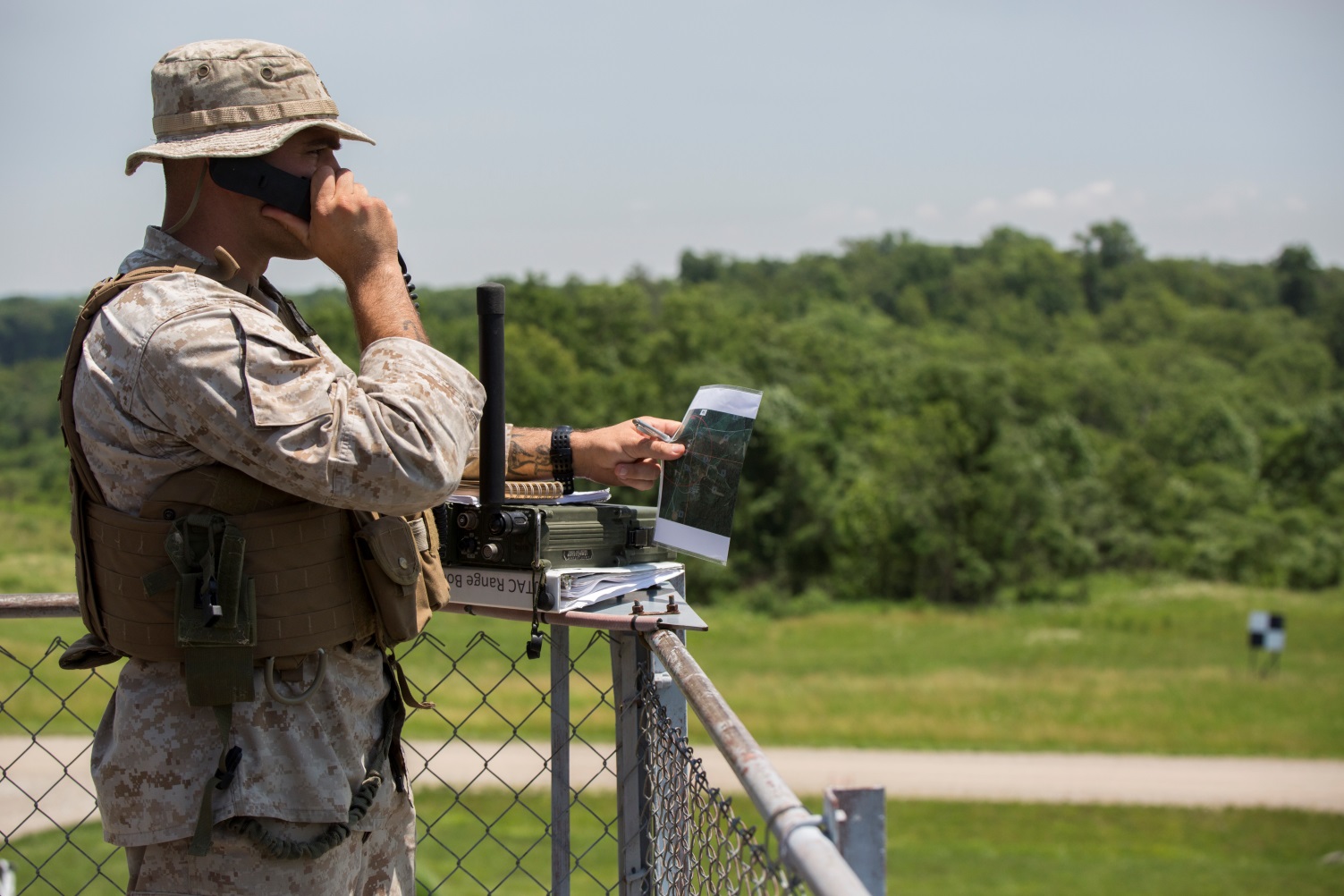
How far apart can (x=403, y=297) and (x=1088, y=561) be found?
51.8 metres

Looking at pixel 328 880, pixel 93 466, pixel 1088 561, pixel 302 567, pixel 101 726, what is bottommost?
pixel 1088 561

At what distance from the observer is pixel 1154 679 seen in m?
29.7

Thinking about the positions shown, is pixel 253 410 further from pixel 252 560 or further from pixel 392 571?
pixel 392 571

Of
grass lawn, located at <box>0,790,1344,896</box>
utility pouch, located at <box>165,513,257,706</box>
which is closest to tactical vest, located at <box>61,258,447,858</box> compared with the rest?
utility pouch, located at <box>165,513,257,706</box>

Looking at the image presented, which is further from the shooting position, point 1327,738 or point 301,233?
point 1327,738

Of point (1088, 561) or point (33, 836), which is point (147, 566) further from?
point (1088, 561)

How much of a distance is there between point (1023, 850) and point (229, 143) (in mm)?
17099

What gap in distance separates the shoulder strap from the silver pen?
100 cm

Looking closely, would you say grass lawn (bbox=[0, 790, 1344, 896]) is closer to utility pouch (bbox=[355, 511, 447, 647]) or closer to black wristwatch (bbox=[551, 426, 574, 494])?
black wristwatch (bbox=[551, 426, 574, 494])

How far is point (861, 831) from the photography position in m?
1.52

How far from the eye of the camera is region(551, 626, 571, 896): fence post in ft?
9.09

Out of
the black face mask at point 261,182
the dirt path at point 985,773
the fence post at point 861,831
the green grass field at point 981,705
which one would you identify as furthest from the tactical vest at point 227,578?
the dirt path at point 985,773

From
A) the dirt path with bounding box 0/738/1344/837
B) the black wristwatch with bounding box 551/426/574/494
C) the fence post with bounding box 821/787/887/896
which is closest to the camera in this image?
the fence post with bounding box 821/787/887/896

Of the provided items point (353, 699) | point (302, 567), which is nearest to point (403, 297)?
point (302, 567)
